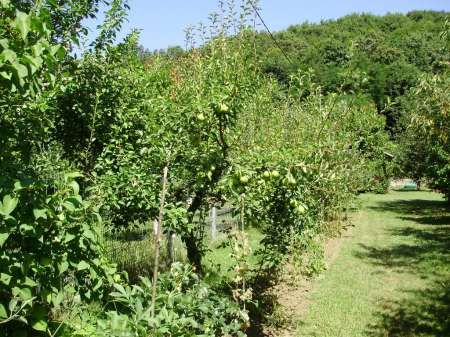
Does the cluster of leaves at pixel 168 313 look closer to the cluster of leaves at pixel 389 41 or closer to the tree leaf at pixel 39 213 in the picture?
the tree leaf at pixel 39 213

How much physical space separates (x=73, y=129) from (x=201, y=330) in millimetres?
3284

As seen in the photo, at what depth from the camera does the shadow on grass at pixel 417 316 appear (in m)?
7.18

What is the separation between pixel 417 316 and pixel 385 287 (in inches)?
72.5

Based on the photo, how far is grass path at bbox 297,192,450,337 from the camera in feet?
24.2

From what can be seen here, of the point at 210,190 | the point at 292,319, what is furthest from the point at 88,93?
the point at 292,319

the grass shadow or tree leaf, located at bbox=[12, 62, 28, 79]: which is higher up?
tree leaf, located at bbox=[12, 62, 28, 79]

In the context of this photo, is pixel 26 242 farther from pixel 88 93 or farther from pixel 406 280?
pixel 406 280

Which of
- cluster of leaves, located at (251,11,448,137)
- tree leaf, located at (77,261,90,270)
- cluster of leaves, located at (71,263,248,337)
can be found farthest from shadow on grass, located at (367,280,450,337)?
cluster of leaves, located at (251,11,448,137)

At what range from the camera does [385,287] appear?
9.76m

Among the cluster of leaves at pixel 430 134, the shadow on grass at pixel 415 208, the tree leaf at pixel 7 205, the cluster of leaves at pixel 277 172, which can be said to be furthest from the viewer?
the shadow on grass at pixel 415 208

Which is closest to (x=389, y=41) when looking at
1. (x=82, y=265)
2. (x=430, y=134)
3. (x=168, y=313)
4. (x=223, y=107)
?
(x=430, y=134)

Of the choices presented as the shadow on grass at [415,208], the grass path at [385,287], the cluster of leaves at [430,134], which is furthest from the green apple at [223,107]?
the shadow on grass at [415,208]

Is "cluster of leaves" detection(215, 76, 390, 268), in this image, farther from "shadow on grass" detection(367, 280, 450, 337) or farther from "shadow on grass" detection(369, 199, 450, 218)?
"shadow on grass" detection(369, 199, 450, 218)

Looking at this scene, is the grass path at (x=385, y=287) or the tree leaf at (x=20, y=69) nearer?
the tree leaf at (x=20, y=69)
